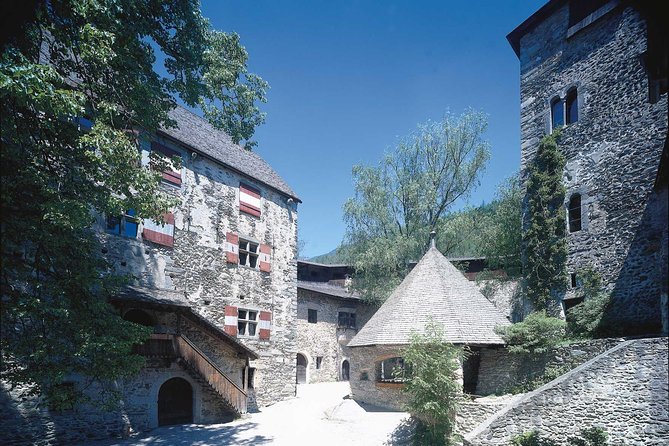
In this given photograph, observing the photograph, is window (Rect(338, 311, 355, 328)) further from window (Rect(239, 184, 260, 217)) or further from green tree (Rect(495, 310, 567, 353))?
green tree (Rect(495, 310, 567, 353))

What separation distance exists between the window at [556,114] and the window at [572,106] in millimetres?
205

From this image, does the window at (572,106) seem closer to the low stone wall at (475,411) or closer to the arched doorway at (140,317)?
the low stone wall at (475,411)

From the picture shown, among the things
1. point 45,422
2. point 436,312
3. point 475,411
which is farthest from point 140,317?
point 475,411

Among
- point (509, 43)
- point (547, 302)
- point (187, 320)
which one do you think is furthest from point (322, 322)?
point (509, 43)

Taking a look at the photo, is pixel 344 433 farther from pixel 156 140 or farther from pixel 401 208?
pixel 401 208

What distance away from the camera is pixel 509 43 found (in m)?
18.1

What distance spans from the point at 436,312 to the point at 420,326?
2.94ft

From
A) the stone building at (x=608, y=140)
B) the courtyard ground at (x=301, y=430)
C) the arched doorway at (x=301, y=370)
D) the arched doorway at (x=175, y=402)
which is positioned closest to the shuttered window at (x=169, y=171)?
the arched doorway at (x=175, y=402)

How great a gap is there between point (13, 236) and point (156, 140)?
821 cm

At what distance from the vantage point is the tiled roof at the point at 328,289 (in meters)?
25.6

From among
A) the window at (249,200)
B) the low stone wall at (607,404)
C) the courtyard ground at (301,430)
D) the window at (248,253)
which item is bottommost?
the courtyard ground at (301,430)

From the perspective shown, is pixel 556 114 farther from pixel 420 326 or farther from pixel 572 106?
pixel 420 326

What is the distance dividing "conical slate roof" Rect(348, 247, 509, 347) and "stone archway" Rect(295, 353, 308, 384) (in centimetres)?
1022

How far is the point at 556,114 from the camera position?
622 inches
